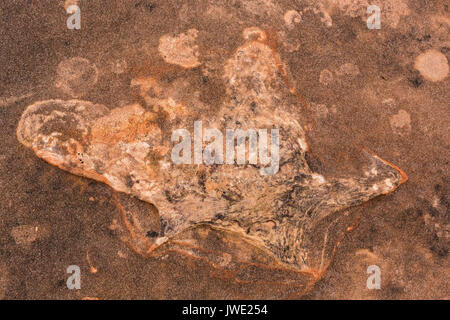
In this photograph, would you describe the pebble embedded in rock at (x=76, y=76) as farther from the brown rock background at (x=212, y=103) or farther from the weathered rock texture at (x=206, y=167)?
the weathered rock texture at (x=206, y=167)

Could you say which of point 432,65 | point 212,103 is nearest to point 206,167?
point 212,103

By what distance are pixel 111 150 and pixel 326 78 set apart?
271cm

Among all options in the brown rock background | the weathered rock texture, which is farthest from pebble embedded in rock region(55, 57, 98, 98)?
the weathered rock texture

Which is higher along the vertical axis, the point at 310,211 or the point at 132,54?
the point at 132,54

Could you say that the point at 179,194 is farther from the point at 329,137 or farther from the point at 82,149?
the point at 329,137

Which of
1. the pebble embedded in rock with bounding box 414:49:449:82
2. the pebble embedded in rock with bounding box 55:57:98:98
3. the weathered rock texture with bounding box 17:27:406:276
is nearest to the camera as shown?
the weathered rock texture with bounding box 17:27:406:276

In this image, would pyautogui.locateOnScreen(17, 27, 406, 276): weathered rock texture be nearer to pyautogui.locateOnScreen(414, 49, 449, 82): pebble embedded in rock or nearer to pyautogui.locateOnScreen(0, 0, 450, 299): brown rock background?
pyautogui.locateOnScreen(0, 0, 450, 299): brown rock background

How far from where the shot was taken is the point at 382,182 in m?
4.20

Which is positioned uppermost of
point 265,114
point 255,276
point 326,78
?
point 326,78

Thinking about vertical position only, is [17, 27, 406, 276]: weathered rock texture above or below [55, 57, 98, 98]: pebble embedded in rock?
below

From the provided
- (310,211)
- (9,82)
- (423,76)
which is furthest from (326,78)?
(9,82)

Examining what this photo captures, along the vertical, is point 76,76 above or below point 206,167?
above

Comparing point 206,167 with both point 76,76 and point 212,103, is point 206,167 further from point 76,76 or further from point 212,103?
point 76,76

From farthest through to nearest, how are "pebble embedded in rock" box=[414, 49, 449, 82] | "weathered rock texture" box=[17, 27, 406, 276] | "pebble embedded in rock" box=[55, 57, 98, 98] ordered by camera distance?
"pebble embedded in rock" box=[414, 49, 449, 82]
"pebble embedded in rock" box=[55, 57, 98, 98]
"weathered rock texture" box=[17, 27, 406, 276]
